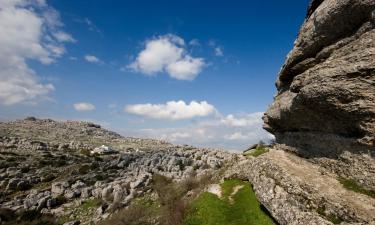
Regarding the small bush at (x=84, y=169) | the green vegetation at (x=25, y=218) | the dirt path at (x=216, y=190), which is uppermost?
the small bush at (x=84, y=169)

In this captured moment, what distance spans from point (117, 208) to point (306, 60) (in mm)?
36296

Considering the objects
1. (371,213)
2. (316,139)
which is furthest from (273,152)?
(371,213)

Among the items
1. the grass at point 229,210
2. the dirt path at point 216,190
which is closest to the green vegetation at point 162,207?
the grass at point 229,210

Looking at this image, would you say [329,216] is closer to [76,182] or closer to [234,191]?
[234,191]

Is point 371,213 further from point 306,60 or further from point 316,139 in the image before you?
point 306,60

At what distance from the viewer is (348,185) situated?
70.8ft

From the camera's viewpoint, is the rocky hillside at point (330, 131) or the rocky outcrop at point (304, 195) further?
the rocky hillside at point (330, 131)

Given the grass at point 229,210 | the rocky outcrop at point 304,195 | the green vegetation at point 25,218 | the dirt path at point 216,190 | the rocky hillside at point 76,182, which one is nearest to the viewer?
the rocky outcrop at point 304,195

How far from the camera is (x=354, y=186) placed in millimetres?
21328

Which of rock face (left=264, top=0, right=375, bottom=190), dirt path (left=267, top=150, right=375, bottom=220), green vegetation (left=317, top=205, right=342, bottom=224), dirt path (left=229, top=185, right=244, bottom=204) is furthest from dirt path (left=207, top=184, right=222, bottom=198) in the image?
green vegetation (left=317, top=205, right=342, bottom=224)

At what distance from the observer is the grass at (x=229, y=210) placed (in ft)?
82.4

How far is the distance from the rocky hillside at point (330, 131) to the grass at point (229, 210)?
49.1 inches

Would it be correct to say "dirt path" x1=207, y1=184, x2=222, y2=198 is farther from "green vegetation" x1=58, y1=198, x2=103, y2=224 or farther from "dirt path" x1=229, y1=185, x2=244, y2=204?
"green vegetation" x1=58, y1=198, x2=103, y2=224

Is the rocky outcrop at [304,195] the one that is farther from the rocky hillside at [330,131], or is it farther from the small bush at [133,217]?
the small bush at [133,217]
